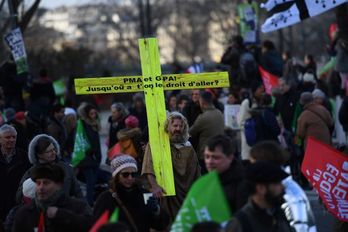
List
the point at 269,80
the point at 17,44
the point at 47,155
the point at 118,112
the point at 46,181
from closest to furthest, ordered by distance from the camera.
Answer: the point at 46,181 → the point at 47,155 → the point at 118,112 → the point at 17,44 → the point at 269,80

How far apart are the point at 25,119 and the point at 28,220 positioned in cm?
825

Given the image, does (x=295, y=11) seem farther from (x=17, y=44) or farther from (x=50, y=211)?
(x=17, y=44)

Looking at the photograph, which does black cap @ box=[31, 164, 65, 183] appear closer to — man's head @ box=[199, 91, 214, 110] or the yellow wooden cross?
the yellow wooden cross

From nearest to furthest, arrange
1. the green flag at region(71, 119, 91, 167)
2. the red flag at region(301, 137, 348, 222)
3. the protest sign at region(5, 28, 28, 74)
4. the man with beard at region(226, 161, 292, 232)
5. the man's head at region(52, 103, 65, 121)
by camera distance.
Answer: the man with beard at region(226, 161, 292, 232), the red flag at region(301, 137, 348, 222), the green flag at region(71, 119, 91, 167), the man's head at region(52, 103, 65, 121), the protest sign at region(5, 28, 28, 74)

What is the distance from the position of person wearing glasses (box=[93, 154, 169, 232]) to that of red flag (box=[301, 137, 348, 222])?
1.68m

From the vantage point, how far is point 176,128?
964 cm

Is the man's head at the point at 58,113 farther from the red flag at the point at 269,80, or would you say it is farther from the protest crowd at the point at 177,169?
the red flag at the point at 269,80

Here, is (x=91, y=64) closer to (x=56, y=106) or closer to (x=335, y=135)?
(x=335, y=135)

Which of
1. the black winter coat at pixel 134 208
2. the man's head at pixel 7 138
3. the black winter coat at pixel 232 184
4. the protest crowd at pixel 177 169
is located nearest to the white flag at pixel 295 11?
the protest crowd at pixel 177 169

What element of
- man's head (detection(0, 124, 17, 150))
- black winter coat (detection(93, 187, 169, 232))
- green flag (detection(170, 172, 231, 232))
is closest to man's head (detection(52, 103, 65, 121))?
man's head (detection(0, 124, 17, 150))

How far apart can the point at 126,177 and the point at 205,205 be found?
1.99 meters

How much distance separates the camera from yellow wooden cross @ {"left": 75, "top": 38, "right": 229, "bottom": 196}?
980 cm

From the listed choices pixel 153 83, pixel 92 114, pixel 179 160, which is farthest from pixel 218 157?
pixel 92 114

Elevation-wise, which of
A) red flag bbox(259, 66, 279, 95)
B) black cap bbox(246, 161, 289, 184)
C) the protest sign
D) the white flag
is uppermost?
the protest sign
